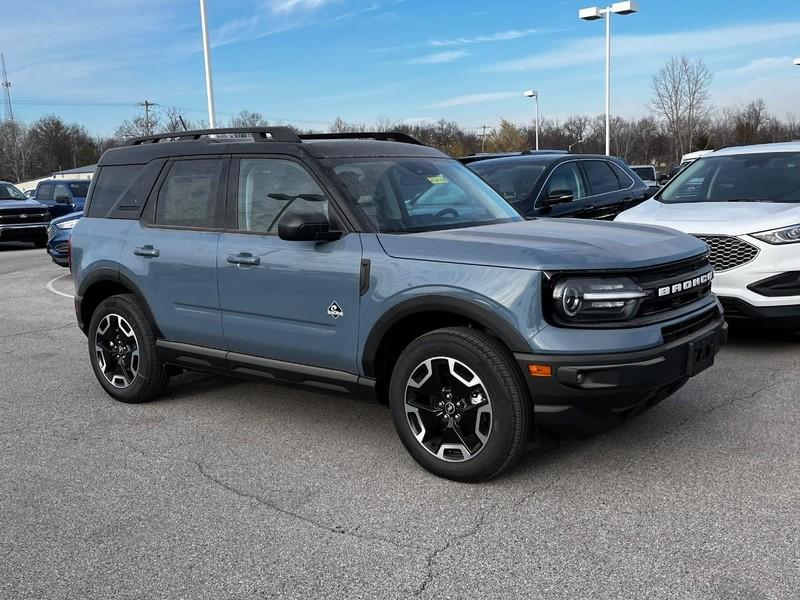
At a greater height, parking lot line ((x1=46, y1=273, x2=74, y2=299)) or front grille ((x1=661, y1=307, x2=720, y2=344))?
front grille ((x1=661, y1=307, x2=720, y2=344))

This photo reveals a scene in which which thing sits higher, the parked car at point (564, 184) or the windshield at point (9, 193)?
the windshield at point (9, 193)

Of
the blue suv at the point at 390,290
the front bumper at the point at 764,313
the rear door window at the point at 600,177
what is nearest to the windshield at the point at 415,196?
the blue suv at the point at 390,290

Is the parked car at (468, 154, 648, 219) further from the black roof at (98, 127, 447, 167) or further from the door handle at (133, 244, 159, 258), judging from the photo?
the door handle at (133, 244, 159, 258)

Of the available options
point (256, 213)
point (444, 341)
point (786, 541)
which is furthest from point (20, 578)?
point (786, 541)

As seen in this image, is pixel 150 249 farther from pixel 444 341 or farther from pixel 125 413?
pixel 444 341

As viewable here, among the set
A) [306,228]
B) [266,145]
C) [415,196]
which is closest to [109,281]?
[266,145]

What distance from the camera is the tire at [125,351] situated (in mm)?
5379

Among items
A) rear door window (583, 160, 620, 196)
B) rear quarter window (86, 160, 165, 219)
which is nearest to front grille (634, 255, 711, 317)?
rear quarter window (86, 160, 165, 219)

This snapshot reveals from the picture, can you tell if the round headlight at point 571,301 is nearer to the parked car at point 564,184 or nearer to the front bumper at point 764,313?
the front bumper at point 764,313

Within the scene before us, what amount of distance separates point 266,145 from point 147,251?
47.6 inches

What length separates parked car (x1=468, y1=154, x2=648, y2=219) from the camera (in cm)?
884

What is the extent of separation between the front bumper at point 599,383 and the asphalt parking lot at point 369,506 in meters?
0.42

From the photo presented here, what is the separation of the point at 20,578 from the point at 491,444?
84.9 inches

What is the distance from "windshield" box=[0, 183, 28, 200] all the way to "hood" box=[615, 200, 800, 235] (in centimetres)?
1838
